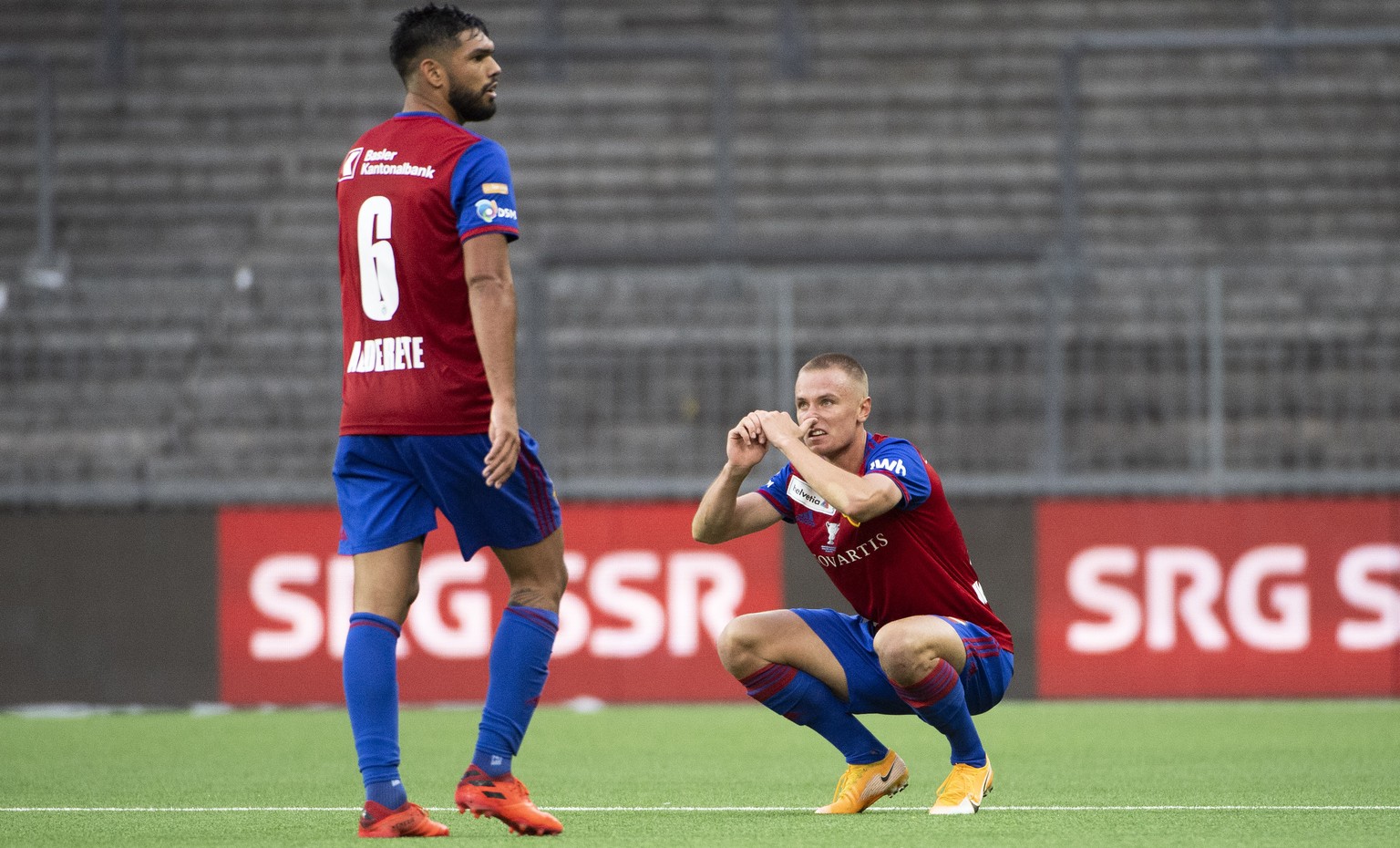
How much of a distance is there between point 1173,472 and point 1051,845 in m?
5.61

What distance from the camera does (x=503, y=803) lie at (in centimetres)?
423

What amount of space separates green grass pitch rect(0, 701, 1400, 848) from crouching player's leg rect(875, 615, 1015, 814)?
3.8 inches

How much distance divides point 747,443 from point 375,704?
42.8 inches

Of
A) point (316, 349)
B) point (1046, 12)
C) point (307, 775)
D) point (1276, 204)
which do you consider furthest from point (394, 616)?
point (1046, 12)

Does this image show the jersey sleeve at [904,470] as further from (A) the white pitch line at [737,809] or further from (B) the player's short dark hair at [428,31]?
(B) the player's short dark hair at [428,31]

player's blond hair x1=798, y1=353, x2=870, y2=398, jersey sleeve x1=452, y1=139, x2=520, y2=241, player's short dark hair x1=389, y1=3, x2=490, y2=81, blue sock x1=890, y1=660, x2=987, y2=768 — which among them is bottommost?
blue sock x1=890, y1=660, x2=987, y2=768

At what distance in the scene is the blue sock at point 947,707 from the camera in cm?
470

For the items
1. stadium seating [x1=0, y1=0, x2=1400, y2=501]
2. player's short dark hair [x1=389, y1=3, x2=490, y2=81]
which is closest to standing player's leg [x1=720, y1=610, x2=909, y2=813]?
player's short dark hair [x1=389, y1=3, x2=490, y2=81]

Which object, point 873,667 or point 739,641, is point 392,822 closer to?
point 739,641

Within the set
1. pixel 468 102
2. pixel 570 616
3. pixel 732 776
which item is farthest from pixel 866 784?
pixel 570 616

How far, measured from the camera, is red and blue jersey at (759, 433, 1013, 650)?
16.1 ft

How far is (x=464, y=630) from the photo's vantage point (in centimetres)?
912

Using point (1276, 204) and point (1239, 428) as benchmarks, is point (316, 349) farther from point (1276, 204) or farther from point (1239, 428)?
point (1276, 204)

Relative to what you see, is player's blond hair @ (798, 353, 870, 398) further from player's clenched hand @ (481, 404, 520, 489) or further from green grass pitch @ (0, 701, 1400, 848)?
green grass pitch @ (0, 701, 1400, 848)
